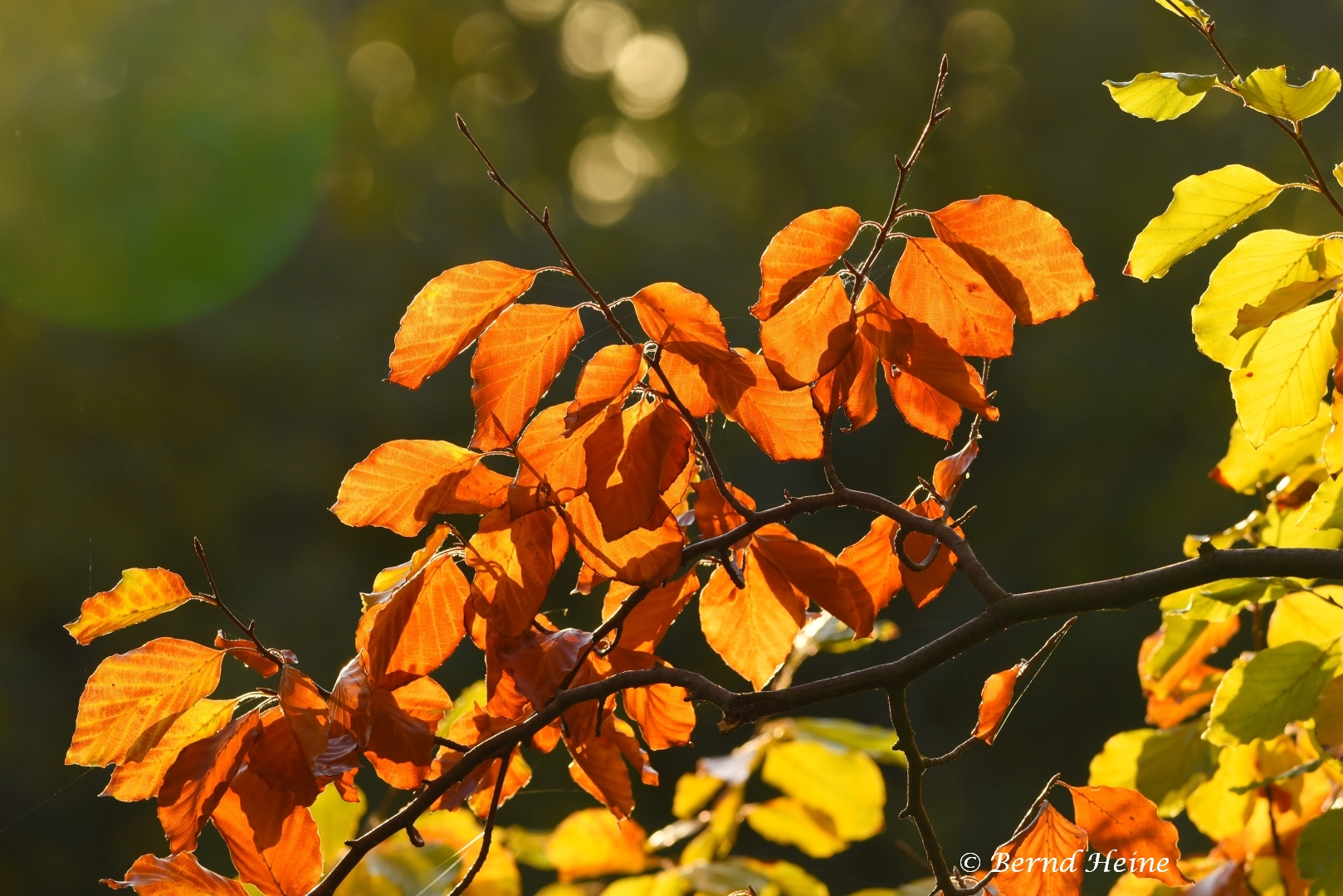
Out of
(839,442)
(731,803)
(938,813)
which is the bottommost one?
(938,813)

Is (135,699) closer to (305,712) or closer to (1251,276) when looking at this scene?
(305,712)

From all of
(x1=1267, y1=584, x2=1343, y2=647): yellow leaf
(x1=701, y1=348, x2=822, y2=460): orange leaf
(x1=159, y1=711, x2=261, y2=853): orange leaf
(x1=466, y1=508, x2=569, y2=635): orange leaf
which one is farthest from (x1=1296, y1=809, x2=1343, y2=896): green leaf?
(x1=159, y1=711, x2=261, y2=853): orange leaf

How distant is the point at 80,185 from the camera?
4.64m

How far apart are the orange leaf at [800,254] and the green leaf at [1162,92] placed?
0.17 metres

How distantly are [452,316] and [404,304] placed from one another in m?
4.30

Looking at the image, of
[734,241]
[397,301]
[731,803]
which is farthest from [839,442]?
[731,803]

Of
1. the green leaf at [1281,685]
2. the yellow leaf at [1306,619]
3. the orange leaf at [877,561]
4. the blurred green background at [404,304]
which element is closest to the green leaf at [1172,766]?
the yellow leaf at [1306,619]

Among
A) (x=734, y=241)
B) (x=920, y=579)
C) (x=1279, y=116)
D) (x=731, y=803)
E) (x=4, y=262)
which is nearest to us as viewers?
(x=1279, y=116)

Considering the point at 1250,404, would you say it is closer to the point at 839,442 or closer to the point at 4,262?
the point at 839,442

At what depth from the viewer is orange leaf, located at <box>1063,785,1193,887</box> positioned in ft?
2.00

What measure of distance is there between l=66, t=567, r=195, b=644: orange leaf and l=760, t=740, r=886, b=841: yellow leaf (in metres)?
0.64

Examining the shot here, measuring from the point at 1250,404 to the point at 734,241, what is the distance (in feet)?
15.2

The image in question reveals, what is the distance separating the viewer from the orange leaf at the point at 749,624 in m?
0.64

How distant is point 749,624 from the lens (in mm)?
644
